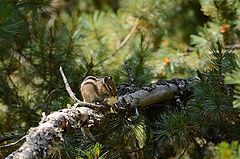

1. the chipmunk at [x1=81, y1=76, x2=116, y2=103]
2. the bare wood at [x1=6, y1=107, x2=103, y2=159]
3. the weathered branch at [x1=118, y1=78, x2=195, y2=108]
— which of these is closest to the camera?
the bare wood at [x1=6, y1=107, x2=103, y2=159]

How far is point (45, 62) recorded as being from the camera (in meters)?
2.41

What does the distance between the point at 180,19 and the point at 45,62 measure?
1.83 meters

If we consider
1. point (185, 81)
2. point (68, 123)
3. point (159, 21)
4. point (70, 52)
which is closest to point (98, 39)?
point (159, 21)

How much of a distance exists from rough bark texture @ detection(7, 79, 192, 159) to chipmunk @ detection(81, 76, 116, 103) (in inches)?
1.8

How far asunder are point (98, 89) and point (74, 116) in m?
0.16

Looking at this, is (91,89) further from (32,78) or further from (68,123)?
(32,78)

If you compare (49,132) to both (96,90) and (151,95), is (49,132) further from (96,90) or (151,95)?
(151,95)

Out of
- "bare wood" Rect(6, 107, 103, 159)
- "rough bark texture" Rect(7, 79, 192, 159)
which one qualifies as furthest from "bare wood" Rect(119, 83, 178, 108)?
"bare wood" Rect(6, 107, 103, 159)

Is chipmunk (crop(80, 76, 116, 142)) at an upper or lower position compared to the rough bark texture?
upper

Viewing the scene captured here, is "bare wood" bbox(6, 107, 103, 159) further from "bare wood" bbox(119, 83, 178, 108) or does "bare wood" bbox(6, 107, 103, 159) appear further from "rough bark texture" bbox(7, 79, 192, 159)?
"bare wood" bbox(119, 83, 178, 108)

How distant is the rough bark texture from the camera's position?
4.29 ft

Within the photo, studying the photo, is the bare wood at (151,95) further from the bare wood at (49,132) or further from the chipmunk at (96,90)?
the bare wood at (49,132)

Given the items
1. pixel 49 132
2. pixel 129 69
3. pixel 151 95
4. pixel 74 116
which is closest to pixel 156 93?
pixel 151 95

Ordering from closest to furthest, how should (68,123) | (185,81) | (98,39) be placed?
(68,123) → (185,81) → (98,39)
